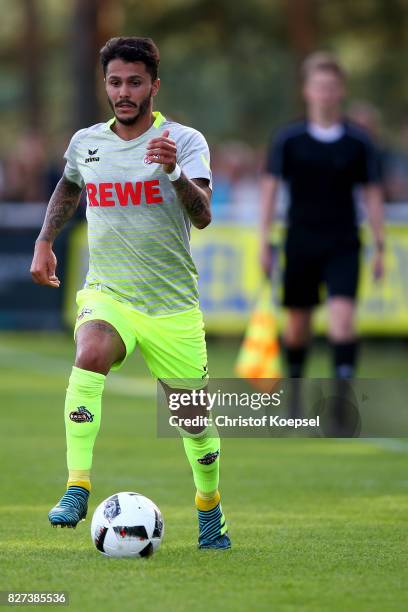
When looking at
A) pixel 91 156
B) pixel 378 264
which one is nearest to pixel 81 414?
pixel 91 156

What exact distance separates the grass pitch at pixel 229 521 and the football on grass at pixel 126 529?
69 mm

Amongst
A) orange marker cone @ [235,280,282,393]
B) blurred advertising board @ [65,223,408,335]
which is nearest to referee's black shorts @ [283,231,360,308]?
orange marker cone @ [235,280,282,393]

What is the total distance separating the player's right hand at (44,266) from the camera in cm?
720

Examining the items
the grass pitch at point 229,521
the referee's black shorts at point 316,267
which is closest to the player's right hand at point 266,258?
the referee's black shorts at point 316,267

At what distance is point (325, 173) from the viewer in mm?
12156

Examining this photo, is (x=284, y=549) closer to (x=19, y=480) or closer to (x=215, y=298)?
(x=19, y=480)

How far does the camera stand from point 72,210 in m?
7.46

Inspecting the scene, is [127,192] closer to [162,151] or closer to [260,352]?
[162,151]

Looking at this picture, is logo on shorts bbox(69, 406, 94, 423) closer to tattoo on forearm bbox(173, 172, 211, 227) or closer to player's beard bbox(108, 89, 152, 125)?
tattoo on forearm bbox(173, 172, 211, 227)

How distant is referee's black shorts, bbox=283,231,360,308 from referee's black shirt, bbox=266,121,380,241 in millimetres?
61

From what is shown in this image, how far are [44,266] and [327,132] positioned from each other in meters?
5.31

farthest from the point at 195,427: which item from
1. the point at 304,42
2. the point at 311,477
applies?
the point at 304,42

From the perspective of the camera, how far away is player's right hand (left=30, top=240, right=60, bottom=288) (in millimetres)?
7199

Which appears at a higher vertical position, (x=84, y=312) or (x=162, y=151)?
(x=162, y=151)
